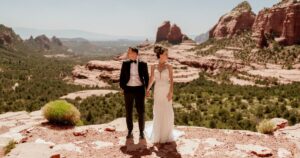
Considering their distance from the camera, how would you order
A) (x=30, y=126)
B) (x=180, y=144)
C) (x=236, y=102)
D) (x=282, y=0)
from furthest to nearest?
(x=282, y=0) < (x=236, y=102) < (x=30, y=126) < (x=180, y=144)

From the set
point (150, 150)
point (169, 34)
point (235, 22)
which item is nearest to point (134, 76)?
point (150, 150)

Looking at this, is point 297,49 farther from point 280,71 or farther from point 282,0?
point 282,0

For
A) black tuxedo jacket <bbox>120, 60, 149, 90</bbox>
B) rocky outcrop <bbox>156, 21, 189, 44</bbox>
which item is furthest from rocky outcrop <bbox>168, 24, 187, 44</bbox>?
black tuxedo jacket <bbox>120, 60, 149, 90</bbox>

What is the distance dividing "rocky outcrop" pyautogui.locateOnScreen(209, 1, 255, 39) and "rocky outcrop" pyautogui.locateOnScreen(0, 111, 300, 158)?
116 m

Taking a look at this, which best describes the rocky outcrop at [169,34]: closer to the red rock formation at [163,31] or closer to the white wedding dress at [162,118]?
the red rock formation at [163,31]

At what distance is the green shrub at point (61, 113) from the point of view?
12.2 meters

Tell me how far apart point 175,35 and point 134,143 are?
15197cm

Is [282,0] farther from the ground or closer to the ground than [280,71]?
farther from the ground

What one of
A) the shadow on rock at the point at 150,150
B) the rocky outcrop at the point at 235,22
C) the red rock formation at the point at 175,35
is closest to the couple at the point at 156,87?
the shadow on rock at the point at 150,150

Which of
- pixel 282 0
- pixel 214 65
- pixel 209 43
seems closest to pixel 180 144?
pixel 214 65

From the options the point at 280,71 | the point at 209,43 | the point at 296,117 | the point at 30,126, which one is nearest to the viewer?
the point at 30,126

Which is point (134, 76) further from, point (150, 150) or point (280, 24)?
point (280, 24)

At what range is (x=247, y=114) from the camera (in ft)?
106

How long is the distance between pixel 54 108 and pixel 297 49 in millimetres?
→ 89081
